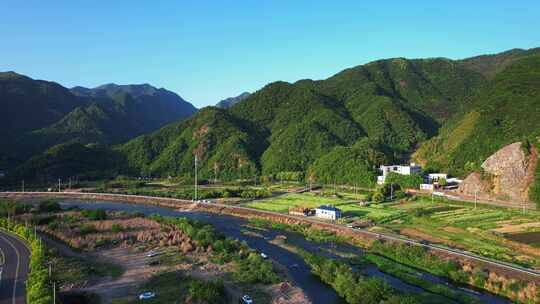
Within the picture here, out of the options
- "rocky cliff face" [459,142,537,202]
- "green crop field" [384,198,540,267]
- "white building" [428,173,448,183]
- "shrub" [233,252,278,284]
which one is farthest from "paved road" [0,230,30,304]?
"white building" [428,173,448,183]

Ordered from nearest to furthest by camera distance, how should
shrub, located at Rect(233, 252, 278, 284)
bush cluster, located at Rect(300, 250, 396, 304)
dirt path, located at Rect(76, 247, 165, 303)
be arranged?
bush cluster, located at Rect(300, 250, 396, 304) → dirt path, located at Rect(76, 247, 165, 303) → shrub, located at Rect(233, 252, 278, 284)

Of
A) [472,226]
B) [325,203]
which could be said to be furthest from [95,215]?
[472,226]

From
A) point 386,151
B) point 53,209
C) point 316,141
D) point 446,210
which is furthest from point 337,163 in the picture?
point 53,209

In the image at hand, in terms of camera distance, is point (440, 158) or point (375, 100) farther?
point (375, 100)

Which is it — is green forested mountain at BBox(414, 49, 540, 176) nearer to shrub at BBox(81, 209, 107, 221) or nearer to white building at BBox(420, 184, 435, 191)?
white building at BBox(420, 184, 435, 191)

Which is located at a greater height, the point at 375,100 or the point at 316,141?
the point at 375,100

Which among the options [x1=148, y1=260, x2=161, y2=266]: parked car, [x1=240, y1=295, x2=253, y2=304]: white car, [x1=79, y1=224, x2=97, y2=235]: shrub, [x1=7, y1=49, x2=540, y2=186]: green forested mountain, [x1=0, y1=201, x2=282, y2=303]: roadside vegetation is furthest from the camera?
[x1=7, y1=49, x2=540, y2=186]: green forested mountain

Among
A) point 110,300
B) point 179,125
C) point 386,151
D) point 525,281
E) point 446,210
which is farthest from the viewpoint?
point 179,125

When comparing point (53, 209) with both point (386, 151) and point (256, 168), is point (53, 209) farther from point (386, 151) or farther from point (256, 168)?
point (386, 151)
